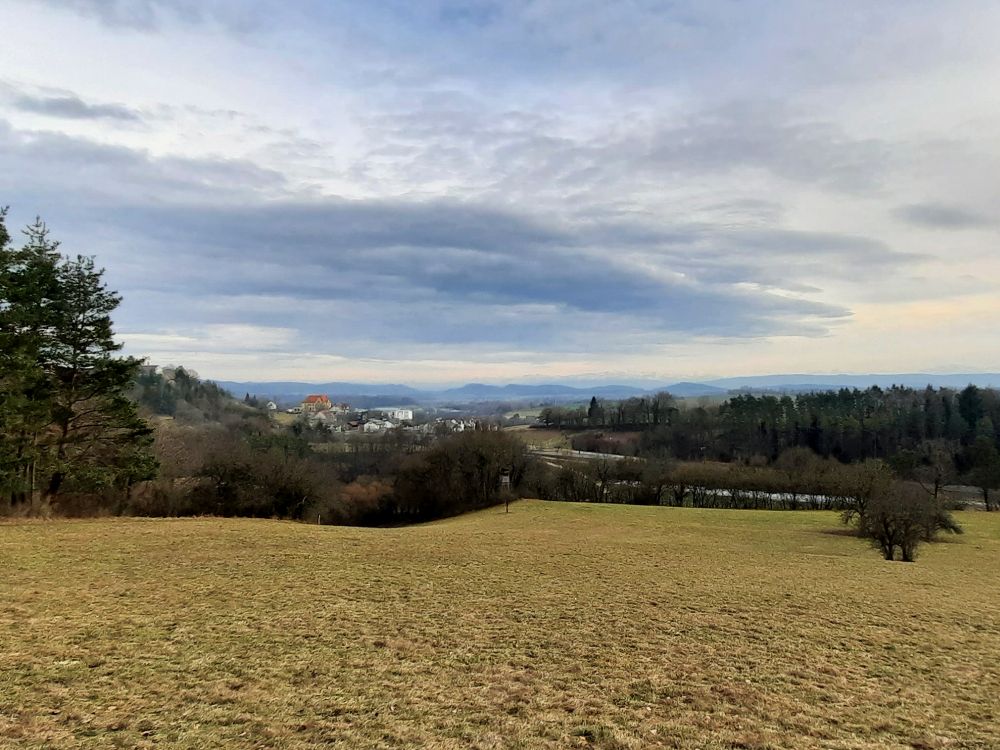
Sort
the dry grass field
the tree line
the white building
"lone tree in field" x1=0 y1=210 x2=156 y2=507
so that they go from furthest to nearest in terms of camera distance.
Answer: the white building
the tree line
"lone tree in field" x1=0 y1=210 x2=156 y2=507
the dry grass field

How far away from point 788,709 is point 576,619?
14.5 feet

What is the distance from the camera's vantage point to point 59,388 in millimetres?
23594

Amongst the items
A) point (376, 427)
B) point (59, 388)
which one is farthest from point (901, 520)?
point (376, 427)

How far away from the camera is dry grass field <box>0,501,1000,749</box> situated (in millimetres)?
6102

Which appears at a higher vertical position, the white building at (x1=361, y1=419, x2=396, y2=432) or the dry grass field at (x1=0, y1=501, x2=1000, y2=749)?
the dry grass field at (x1=0, y1=501, x2=1000, y2=749)

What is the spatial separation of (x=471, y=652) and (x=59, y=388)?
23.5 meters

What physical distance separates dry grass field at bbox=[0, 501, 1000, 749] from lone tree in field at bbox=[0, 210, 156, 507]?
6.13 metres

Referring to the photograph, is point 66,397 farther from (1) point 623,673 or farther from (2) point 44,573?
(1) point 623,673

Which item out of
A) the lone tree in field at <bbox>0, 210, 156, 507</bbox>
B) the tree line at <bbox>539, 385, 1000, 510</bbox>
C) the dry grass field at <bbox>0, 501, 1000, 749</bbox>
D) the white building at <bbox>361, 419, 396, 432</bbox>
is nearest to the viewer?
the dry grass field at <bbox>0, 501, 1000, 749</bbox>

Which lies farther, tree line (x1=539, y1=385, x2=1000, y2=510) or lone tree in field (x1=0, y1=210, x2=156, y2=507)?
tree line (x1=539, y1=385, x2=1000, y2=510)

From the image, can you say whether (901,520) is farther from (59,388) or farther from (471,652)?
(59,388)

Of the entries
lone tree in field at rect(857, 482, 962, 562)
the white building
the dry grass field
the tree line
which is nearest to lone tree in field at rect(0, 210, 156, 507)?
the dry grass field

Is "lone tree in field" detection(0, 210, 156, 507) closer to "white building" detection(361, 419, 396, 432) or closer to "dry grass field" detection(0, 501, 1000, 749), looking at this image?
"dry grass field" detection(0, 501, 1000, 749)

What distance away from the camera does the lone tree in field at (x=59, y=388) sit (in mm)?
20781
